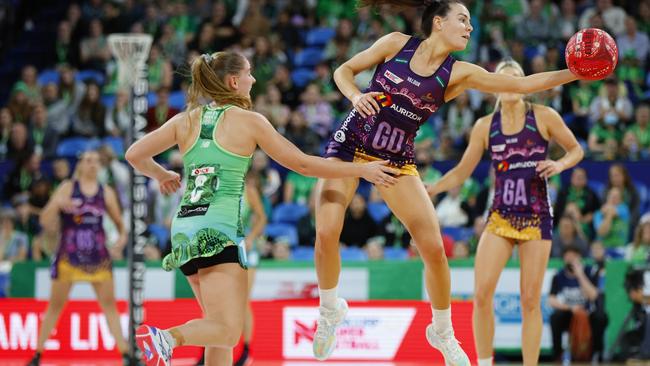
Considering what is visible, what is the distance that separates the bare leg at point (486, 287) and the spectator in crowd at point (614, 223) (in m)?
4.76

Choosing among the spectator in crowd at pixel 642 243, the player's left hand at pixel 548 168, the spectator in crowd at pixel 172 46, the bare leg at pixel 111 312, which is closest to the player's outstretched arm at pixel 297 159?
→ the player's left hand at pixel 548 168

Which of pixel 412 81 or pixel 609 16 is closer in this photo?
pixel 412 81

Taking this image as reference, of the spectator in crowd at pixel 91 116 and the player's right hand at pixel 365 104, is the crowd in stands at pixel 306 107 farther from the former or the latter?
the player's right hand at pixel 365 104

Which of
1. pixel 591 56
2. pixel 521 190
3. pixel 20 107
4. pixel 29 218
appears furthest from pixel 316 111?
pixel 591 56

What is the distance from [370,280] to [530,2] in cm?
632

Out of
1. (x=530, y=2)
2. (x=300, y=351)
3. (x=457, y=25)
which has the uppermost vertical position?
(x=530, y=2)

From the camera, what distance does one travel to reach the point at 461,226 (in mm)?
12148

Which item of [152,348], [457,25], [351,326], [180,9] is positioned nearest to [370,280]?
[351,326]

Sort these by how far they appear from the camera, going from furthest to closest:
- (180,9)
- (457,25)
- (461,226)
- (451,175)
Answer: (180,9) < (461,226) < (451,175) < (457,25)

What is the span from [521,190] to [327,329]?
184 cm

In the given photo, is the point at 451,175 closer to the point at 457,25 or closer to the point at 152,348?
the point at 457,25

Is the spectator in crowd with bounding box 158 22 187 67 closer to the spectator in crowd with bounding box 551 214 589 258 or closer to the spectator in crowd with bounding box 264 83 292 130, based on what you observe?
the spectator in crowd with bounding box 264 83 292 130

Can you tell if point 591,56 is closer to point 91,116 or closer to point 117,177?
point 117,177

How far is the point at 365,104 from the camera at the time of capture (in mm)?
6043
